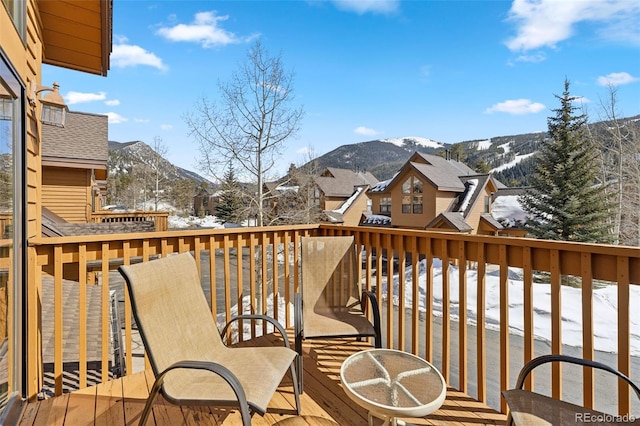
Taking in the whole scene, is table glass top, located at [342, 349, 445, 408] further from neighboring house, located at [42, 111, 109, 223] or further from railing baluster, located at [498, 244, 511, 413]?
neighboring house, located at [42, 111, 109, 223]

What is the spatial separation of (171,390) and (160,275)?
26.4 inches

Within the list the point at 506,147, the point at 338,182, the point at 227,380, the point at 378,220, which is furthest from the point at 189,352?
the point at 506,147

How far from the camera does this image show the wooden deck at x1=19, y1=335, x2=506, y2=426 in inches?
82.9

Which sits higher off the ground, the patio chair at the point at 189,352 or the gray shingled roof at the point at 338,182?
the gray shingled roof at the point at 338,182

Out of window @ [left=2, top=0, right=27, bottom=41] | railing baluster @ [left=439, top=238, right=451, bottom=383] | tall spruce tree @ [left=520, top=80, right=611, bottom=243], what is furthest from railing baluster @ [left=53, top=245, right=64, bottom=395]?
tall spruce tree @ [left=520, top=80, right=611, bottom=243]

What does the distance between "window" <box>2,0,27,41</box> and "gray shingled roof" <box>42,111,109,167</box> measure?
22.9 feet

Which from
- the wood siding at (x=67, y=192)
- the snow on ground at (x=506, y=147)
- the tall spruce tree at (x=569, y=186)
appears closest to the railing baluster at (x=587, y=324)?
the wood siding at (x=67, y=192)

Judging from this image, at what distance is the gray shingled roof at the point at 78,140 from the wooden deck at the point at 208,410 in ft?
27.3

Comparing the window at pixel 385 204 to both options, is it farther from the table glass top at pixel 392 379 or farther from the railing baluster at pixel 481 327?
the table glass top at pixel 392 379

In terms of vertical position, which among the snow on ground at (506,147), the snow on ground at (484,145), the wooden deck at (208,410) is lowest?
the wooden deck at (208,410)

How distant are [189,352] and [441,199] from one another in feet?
61.2

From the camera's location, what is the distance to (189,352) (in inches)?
81.4

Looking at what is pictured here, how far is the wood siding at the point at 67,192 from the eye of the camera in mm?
9812

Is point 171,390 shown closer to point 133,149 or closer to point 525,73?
point 525,73
